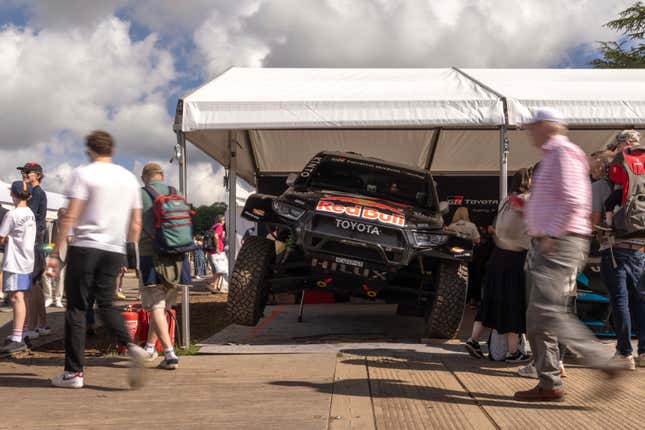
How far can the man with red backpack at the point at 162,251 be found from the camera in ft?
17.5

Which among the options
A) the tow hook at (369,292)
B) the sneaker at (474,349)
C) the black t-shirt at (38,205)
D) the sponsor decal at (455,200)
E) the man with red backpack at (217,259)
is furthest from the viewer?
the man with red backpack at (217,259)

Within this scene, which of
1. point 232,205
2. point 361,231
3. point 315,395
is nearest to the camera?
point 315,395

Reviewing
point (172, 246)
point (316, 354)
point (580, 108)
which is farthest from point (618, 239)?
point (172, 246)

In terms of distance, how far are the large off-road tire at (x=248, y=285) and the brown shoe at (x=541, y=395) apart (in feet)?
9.37

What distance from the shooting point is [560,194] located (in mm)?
3951

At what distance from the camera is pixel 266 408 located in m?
4.02

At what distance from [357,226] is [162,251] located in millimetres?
1753

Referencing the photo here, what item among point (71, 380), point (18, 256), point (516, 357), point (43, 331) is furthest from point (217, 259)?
point (71, 380)

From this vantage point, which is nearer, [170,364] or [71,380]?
[71,380]

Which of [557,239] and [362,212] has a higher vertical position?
[362,212]

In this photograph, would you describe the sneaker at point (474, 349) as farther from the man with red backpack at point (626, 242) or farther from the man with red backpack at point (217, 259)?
the man with red backpack at point (217, 259)

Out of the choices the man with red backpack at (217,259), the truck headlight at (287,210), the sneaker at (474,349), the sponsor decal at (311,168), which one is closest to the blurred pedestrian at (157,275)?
the truck headlight at (287,210)

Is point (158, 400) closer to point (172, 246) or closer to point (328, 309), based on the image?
point (172, 246)

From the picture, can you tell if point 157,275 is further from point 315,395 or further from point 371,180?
point 371,180
